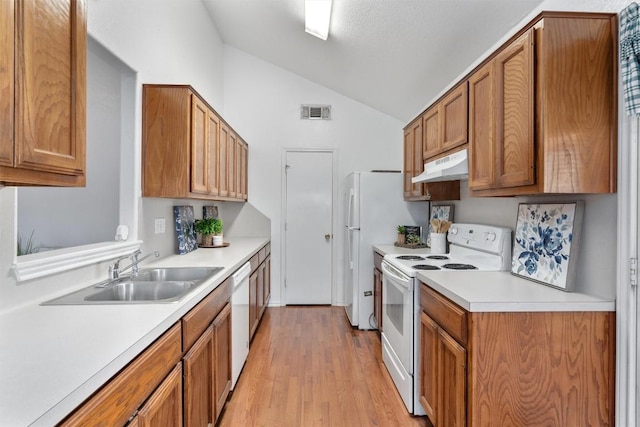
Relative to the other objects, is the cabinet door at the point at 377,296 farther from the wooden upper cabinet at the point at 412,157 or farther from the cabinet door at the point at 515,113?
the cabinet door at the point at 515,113

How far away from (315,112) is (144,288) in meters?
3.32

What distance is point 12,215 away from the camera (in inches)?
54.4

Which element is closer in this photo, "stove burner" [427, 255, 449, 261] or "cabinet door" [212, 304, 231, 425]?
"cabinet door" [212, 304, 231, 425]

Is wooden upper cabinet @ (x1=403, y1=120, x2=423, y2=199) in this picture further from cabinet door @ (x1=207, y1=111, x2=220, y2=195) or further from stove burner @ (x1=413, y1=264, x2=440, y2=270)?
cabinet door @ (x1=207, y1=111, x2=220, y2=195)

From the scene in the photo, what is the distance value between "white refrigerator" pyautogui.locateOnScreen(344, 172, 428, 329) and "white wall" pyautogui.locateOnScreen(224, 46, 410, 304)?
907 millimetres

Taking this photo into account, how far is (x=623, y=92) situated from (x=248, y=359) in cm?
295

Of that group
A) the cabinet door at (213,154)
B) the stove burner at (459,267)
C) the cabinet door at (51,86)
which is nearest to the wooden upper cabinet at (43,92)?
the cabinet door at (51,86)

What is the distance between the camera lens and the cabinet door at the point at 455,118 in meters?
2.22

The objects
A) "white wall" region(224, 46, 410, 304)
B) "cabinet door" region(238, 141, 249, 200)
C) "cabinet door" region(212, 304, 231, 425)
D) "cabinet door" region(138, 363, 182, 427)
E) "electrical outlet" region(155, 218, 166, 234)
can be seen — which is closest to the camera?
"cabinet door" region(138, 363, 182, 427)

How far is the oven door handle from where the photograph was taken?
7.31 feet

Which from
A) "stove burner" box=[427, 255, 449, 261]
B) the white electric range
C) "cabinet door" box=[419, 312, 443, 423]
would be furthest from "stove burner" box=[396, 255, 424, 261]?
"cabinet door" box=[419, 312, 443, 423]

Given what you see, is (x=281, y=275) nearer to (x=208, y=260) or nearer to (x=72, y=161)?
(x=208, y=260)

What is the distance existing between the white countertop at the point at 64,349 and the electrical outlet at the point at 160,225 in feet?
3.98

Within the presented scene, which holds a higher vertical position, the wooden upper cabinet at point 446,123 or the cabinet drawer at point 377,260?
the wooden upper cabinet at point 446,123
